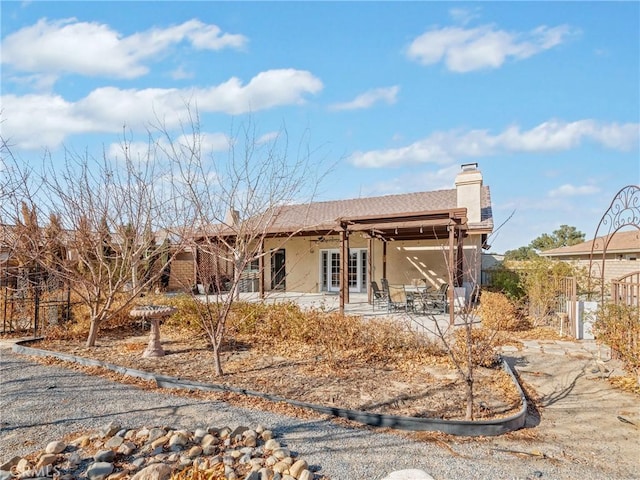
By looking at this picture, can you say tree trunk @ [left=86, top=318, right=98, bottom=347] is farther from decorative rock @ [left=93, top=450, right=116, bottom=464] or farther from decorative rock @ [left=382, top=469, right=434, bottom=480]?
decorative rock @ [left=382, top=469, right=434, bottom=480]

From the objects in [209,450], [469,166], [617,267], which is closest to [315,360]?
[209,450]

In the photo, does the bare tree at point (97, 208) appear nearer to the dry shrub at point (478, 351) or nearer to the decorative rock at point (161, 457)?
the decorative rock at point (161, 457)

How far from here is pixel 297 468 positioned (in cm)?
288

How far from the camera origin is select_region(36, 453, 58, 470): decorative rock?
9.62 feet

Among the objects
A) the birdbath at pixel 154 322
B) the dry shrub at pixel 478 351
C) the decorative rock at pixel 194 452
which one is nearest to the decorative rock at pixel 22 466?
the decorative rock at pixel 194 452

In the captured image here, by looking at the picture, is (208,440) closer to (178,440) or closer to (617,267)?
(178,440)

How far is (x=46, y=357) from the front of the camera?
6574 mm

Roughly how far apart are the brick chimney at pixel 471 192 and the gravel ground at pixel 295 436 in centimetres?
1249

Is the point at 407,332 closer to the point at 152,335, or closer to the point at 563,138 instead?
the point at 152,335

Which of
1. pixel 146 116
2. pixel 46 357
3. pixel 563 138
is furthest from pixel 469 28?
pixel 46 357

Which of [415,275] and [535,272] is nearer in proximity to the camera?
[535,272]

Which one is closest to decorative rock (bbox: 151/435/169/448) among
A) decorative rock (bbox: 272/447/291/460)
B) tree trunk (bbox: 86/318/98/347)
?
decorative rock (bbox: 272/447/291/460)

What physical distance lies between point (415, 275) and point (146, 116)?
12.4 meters

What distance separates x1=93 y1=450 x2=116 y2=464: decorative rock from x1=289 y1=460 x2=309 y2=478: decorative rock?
1.48m
